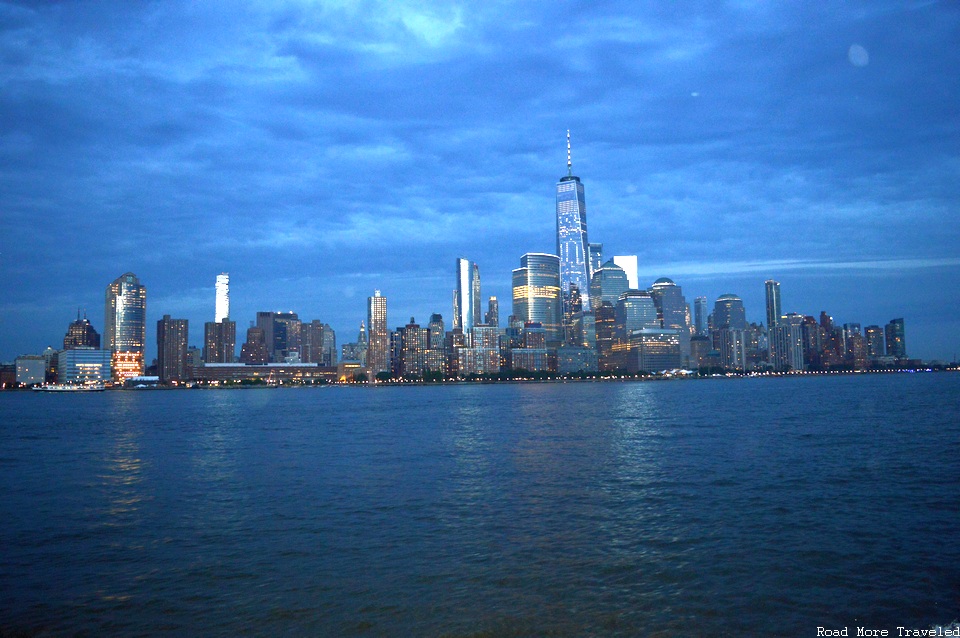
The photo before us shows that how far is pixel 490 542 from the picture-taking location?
2273cm

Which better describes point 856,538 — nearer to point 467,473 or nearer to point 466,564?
point 466,564

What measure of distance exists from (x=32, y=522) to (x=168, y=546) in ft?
29.3

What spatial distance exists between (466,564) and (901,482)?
80.2 ft

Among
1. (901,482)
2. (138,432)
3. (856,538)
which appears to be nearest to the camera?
(856,538)

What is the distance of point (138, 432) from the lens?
73.4m

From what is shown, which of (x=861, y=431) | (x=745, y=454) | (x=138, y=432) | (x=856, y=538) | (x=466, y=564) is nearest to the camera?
(x=466, y=564)

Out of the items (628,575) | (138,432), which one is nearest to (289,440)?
(138,432)

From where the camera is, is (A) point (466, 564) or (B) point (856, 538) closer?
(A) point (466, 564)

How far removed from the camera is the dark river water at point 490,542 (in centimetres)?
1630

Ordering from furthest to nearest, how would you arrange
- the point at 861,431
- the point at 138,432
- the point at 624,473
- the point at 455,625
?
the point at 138,432 → the point at 861,431 → the point at 624,473 → the point at 455,625

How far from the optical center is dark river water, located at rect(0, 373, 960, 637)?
1630 cm

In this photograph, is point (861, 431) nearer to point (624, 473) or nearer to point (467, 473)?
point (624, 473)

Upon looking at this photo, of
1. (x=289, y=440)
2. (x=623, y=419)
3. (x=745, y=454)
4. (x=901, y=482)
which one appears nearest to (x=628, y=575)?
(x=901, y=482)

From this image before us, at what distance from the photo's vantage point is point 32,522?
27750 mm
